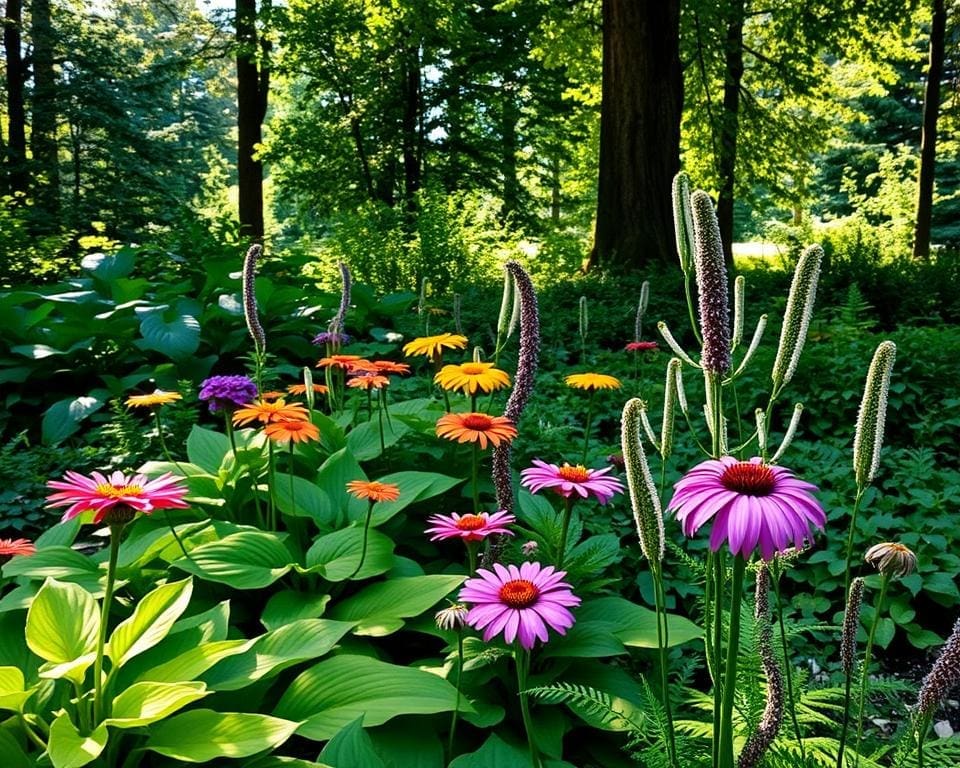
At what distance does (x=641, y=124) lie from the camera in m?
8.03

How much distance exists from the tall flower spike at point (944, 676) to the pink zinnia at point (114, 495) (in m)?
1.32

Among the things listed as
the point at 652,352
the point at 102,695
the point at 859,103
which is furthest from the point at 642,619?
the point at 859,103

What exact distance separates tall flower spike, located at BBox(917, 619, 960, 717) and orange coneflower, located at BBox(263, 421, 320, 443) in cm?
161

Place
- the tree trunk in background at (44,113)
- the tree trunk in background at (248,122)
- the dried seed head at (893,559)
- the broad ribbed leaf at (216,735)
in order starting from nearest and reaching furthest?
1. the dried seed head at (893,559)
2. the broad ribbed leaf at (216,735)
3. the tree trunk in background at (248,122)
4. the tree trunk in background at (44,113)

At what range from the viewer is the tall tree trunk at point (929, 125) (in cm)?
1316

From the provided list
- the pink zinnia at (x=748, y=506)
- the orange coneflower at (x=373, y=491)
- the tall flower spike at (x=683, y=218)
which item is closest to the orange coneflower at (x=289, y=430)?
the orange coneflower at (x=373, y=491)

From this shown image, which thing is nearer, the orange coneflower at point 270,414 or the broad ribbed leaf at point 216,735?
the broad ribbed leaf at point 216,735

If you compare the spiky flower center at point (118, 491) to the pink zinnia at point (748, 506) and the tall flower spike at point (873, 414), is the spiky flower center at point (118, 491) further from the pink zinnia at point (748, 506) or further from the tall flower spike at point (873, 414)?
the tall flower spike at point (873, 414)

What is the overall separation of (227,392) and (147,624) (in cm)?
88

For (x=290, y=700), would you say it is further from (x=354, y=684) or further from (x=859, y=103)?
(x=859, y=103)

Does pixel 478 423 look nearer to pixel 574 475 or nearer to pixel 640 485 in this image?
pixel 574 475

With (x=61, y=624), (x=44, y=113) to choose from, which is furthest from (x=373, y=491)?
(x=44, y=113)

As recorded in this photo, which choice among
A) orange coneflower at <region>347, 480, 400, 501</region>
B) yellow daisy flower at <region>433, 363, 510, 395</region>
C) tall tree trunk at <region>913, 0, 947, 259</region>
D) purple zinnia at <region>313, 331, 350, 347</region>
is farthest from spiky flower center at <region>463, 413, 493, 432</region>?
tall tree trunk at <region>913, 0, 947, 259</region>

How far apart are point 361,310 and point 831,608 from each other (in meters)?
3.79
